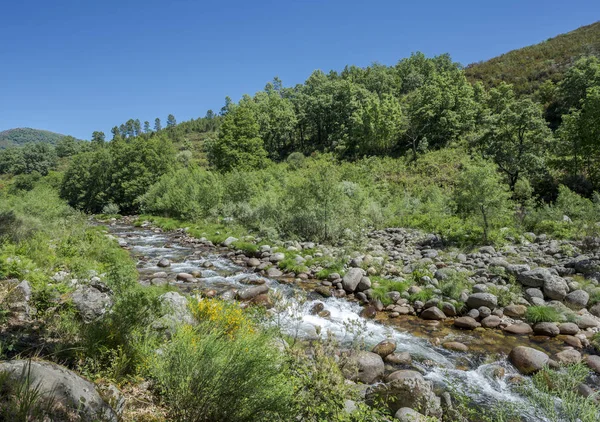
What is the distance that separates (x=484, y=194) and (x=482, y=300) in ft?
20.5

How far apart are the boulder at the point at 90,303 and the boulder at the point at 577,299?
12.4 metres

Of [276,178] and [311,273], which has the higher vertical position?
[276,178]

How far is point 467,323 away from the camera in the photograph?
941cm

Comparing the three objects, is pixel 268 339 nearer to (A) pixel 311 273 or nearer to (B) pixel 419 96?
(A) pixel 311 273

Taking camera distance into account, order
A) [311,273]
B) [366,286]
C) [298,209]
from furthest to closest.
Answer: [298,209] → [311,273] → [366,286]

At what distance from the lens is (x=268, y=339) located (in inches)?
194

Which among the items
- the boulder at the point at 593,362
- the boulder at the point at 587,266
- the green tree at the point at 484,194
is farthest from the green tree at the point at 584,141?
the boulder at the point at 593,362

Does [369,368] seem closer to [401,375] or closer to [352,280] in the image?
[401,375]

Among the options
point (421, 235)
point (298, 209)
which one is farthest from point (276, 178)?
point (421, 235)

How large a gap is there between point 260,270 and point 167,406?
10.6 meters

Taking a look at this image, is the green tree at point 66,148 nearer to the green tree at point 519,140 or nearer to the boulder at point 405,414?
the green tree at point 519,140

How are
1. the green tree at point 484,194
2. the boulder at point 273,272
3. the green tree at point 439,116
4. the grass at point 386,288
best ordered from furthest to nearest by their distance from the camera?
the green tree at point 439,116 → the green tree at point 484,194 → the boulder at point 273,272 → the grass at point 386,288

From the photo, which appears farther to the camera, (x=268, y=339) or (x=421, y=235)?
(x=421, y=235)

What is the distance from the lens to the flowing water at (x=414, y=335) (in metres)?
6.55
